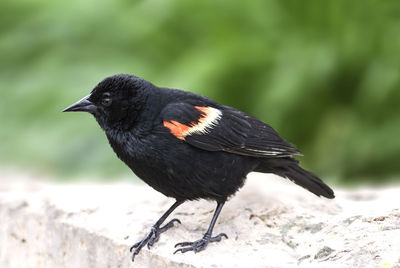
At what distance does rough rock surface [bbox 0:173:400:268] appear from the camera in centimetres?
267

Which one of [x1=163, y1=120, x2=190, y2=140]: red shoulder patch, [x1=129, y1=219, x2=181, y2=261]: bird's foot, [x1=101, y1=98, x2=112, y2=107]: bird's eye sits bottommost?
[x1=129, y1=219, x2=181, y2=261]: bird's foot

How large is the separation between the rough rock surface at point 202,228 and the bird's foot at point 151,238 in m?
0.03

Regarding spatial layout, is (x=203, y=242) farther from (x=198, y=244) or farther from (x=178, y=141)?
(x=178, y=141)

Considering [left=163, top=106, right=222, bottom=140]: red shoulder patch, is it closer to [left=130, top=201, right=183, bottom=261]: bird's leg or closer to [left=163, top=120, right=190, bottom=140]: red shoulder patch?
[left=163, top=120, right=190, bottom=140]: red shoulder patch

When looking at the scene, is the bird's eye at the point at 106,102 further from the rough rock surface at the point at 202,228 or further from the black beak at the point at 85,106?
the rough rock surface at the point at 202,228

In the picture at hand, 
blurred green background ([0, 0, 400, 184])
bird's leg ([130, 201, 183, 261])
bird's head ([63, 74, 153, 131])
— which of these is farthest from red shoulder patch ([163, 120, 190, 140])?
blurred green background ([0, 0, 400, 184])

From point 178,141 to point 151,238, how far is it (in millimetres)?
541

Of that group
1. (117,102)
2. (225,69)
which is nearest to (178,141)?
(117,102)

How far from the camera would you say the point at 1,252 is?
141 inches

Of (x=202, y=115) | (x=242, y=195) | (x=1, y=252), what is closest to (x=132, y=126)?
(x=202, y=115)

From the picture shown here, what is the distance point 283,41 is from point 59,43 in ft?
6.30

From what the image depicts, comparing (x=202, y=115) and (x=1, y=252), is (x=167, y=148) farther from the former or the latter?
(x=1, y=252)

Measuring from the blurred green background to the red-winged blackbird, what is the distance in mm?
1538

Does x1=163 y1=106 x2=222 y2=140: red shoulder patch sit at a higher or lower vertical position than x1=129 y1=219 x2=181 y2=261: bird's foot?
higher
